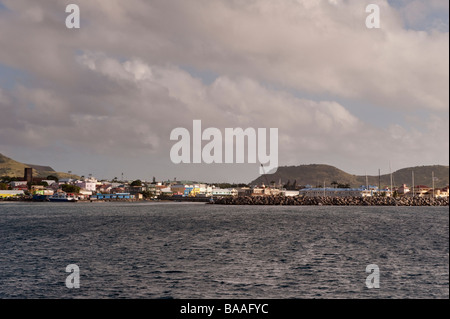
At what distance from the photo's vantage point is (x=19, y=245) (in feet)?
166

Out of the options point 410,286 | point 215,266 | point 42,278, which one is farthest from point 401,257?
point 42,278

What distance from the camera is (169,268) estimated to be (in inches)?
1406

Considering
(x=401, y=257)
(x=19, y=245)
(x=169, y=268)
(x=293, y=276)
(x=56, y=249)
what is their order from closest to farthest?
1. (x=293, y=276)
2. (x=169, y=268)
3. (x=401, y=257)
4. (x=56, y=249)
5. (x=19, y=245)

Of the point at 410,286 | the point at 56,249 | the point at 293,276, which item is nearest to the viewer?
the point at 410,286

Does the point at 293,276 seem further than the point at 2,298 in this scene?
Yes

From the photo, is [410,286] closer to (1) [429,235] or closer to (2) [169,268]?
(2) [169,268]

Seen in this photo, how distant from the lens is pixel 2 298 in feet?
85.1

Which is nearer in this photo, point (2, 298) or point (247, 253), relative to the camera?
point (2, 298)

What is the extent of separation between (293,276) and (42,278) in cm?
1942

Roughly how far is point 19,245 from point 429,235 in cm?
5961
